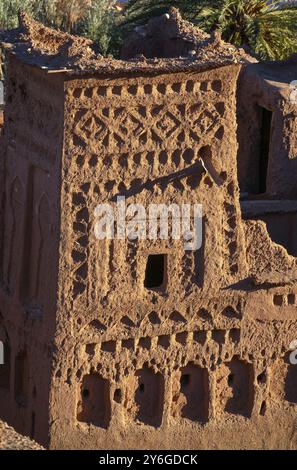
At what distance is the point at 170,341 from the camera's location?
30219 mm

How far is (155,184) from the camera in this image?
96.5ft

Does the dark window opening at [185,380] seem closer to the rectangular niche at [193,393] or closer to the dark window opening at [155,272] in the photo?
the rectangular niche at [193,393]

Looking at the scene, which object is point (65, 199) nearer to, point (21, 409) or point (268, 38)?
point (21, 409)

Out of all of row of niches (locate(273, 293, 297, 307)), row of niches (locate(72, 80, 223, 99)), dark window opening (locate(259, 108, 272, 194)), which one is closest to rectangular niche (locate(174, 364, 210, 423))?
row of niches (locate(273, 293, 297, 307))

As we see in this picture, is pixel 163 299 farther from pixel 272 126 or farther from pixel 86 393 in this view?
pixel 272 126

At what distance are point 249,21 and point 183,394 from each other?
13.1m

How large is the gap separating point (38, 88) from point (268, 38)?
13.5 meters

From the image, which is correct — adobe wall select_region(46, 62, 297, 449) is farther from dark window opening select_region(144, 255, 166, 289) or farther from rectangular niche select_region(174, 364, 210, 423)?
dark window opening select_region(144, 255, 166, 289)

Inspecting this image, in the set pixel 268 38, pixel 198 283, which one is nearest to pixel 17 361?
pixel 198 283

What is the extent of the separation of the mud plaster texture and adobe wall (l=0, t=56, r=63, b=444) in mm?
32

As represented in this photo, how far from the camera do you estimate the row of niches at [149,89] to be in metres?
28.6

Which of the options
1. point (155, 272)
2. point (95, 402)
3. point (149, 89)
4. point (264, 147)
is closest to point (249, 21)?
point (264, 147)

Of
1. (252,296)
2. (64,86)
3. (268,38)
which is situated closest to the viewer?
(64,86)

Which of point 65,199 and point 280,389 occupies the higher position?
point 65,199
